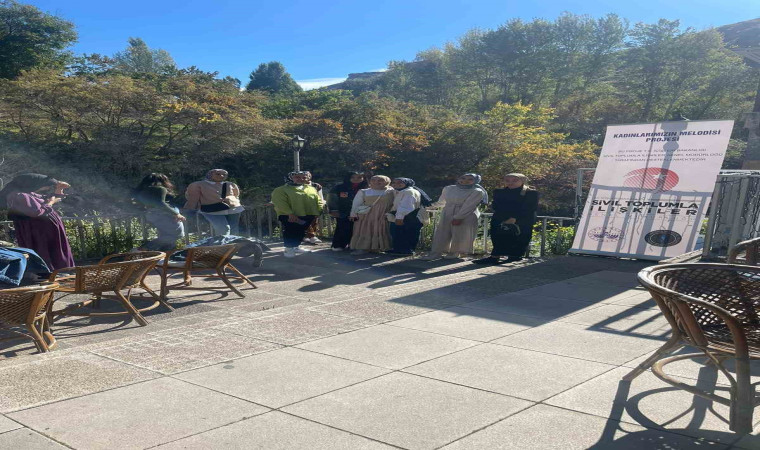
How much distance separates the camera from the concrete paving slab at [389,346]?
15.7ft

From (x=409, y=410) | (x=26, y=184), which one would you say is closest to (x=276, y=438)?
(x=409, y=410)

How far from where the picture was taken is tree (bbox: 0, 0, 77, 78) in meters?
26.4

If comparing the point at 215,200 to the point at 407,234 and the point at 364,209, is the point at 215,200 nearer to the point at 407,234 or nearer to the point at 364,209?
the point at 364,209

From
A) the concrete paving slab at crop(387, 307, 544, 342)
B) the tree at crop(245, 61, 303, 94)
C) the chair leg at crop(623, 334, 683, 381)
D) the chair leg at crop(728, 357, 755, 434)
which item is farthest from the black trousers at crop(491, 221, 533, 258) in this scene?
the tree at crop(245, 61, 303, 94)

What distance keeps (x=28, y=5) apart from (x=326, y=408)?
99.2ft

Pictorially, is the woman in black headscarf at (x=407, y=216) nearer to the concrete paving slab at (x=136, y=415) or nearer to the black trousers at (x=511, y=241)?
the black trousers at (x=511, y=241)

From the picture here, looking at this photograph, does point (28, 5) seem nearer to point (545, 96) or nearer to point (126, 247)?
point (126, 247)

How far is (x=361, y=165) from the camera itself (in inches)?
874

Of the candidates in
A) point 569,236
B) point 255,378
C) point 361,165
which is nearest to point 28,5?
point 361,165

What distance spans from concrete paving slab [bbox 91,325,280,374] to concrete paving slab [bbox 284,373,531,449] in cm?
127

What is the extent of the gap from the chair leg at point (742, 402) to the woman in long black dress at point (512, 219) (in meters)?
6.44

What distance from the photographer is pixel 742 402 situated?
3.17m

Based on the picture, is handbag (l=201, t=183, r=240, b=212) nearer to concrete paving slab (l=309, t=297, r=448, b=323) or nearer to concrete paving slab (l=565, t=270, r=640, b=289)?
concrete paving slab (l=309, t=297, r=448, b=323)

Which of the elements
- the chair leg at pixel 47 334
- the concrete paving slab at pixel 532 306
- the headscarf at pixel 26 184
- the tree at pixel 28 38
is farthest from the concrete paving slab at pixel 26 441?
the tree at pixel 28 38
